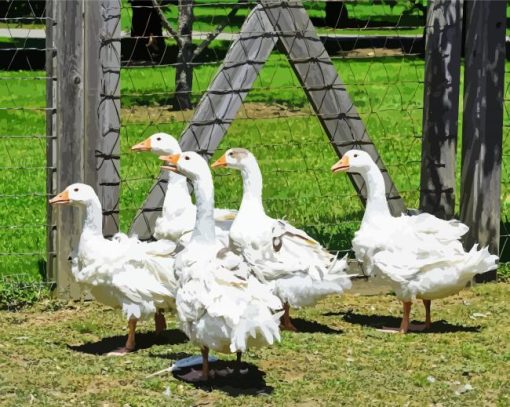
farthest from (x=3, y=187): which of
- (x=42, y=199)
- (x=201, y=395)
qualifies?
(x=201, y=395)

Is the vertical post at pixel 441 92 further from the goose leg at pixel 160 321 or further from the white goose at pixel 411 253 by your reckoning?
the goose leg at pixel 160 321

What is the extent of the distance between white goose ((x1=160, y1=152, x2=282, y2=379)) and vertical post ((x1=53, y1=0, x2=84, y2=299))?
1.57 meters

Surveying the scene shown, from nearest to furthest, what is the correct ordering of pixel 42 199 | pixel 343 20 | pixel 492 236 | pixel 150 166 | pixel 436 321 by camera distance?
pixel 436 321 → pixel 492 236 → pixel 42 199 → pixel 150 166 → pixel 343 20

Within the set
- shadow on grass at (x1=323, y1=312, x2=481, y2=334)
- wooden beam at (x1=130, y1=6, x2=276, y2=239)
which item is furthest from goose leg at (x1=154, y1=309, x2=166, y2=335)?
shadow on grass at (x1=323, y1=312, x2=481, y2=334)

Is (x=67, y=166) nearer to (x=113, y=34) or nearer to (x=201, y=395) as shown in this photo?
(x=113, y=34)

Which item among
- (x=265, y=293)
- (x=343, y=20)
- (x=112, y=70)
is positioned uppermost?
(x=343, y=20)

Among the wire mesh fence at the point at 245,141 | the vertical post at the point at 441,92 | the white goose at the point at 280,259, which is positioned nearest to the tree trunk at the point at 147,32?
the wire mesh fence at the point at 245,141

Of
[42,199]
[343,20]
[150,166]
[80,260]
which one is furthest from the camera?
[343,20]

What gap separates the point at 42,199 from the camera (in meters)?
11.6

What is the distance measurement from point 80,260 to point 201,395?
138cm

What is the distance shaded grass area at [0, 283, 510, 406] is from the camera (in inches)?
248

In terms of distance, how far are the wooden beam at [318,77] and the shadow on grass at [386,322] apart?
105cm

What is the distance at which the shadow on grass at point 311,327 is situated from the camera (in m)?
7.75

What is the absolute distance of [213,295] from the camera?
620cm
